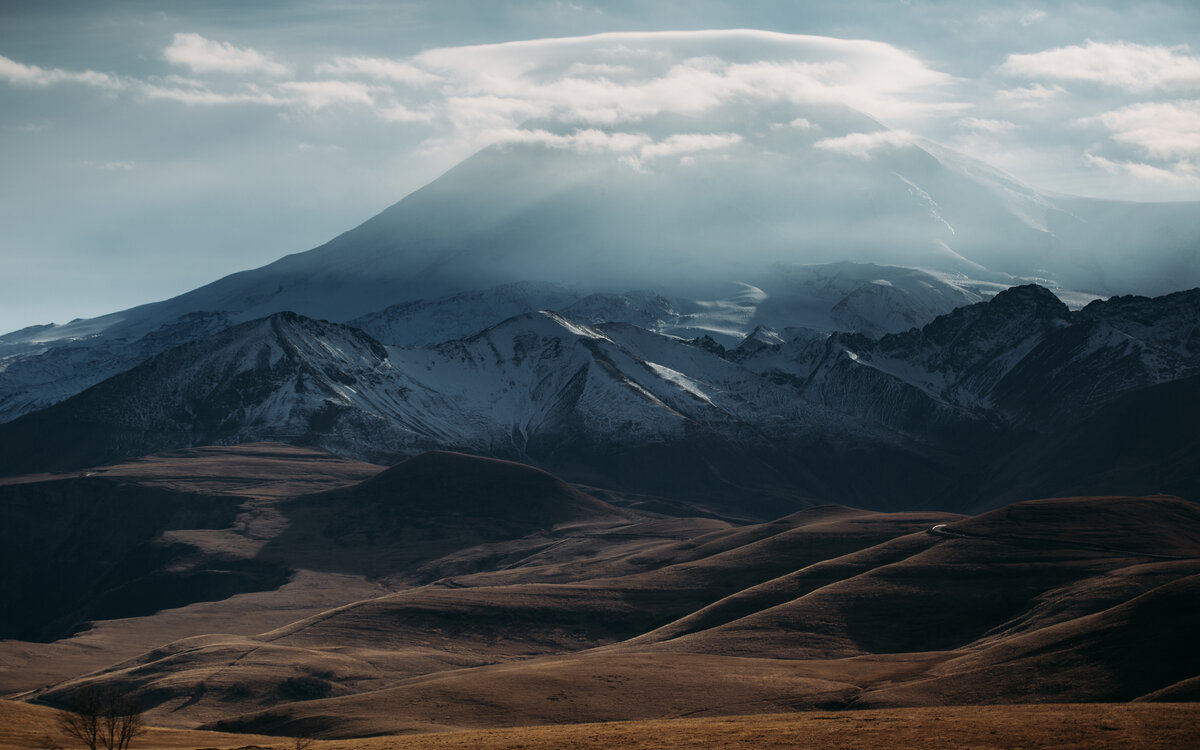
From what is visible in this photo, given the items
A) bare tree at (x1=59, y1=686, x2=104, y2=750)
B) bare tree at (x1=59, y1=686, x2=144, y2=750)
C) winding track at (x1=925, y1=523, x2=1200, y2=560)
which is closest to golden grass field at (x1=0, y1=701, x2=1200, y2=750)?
bare tree at (x1=59, y1=686, x2=144, y2=750)

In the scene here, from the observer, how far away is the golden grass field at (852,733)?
241ft

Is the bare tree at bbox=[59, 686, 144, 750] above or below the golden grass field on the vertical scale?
above

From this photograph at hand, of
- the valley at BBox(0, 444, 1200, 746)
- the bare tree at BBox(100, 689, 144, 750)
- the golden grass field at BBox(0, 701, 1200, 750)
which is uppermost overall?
the bare tree at BBox(100, 689, 144, 750)

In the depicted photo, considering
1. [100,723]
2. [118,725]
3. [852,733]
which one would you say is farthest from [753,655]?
[118,725]

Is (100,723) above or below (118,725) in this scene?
below

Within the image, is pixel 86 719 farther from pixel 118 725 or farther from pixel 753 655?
pixel 753 655

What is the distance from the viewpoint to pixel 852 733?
78938mm

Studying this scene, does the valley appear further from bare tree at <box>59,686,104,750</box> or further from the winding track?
bare tree at <box>59,686,104,750</box>

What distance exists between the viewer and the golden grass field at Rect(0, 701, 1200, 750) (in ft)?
241

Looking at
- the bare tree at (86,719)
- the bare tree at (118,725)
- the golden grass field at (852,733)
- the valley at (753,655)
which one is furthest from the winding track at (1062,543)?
the bare tree at (86,719)

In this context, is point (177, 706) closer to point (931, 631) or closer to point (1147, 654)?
point (931, 631)

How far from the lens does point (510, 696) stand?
426ft

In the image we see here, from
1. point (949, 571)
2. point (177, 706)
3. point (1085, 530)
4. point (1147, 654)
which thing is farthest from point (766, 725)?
point (1085, 530)

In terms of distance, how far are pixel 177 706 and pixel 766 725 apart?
8670cm
